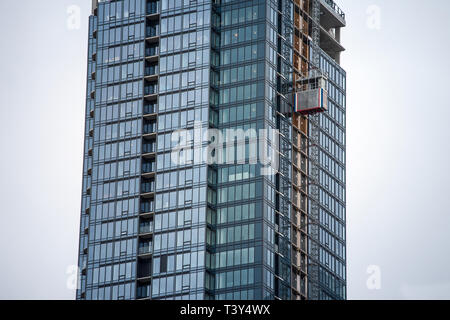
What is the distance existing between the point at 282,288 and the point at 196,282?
12.5m

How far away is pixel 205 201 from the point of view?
19950 cm

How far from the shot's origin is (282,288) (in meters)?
199
